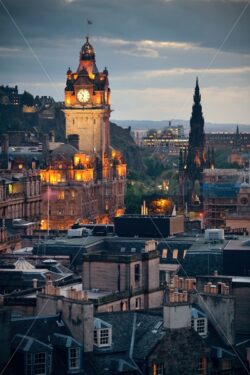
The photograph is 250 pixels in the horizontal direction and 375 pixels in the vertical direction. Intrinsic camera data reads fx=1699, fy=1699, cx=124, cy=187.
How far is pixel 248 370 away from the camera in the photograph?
69.5 m

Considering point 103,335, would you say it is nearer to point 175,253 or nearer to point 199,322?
point 199,322

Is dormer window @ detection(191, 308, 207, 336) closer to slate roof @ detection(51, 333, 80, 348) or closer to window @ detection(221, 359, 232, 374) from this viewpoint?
window @ detection(221, 359, 232, 374)

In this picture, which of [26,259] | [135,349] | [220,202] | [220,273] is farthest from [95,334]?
[220,202]

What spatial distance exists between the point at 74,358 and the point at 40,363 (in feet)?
6.08

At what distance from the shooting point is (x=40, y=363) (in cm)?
6400

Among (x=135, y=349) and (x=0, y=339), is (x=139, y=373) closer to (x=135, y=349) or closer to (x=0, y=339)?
(x=135, y=349)

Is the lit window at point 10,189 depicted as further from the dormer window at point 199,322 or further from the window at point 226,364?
the window at point 226,364

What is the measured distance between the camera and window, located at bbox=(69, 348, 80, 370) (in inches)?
2569

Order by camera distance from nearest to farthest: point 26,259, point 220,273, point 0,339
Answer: point 0,339
point 220,273
point 26,259

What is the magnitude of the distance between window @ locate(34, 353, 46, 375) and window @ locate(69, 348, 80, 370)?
1423mm

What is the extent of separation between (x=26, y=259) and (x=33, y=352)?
130 ft

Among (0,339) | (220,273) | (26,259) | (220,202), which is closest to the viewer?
(0,339)

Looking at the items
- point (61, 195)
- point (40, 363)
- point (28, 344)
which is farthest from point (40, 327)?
point (61, 195)

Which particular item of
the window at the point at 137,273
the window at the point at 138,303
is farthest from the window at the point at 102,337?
the window at the point at 137,273
